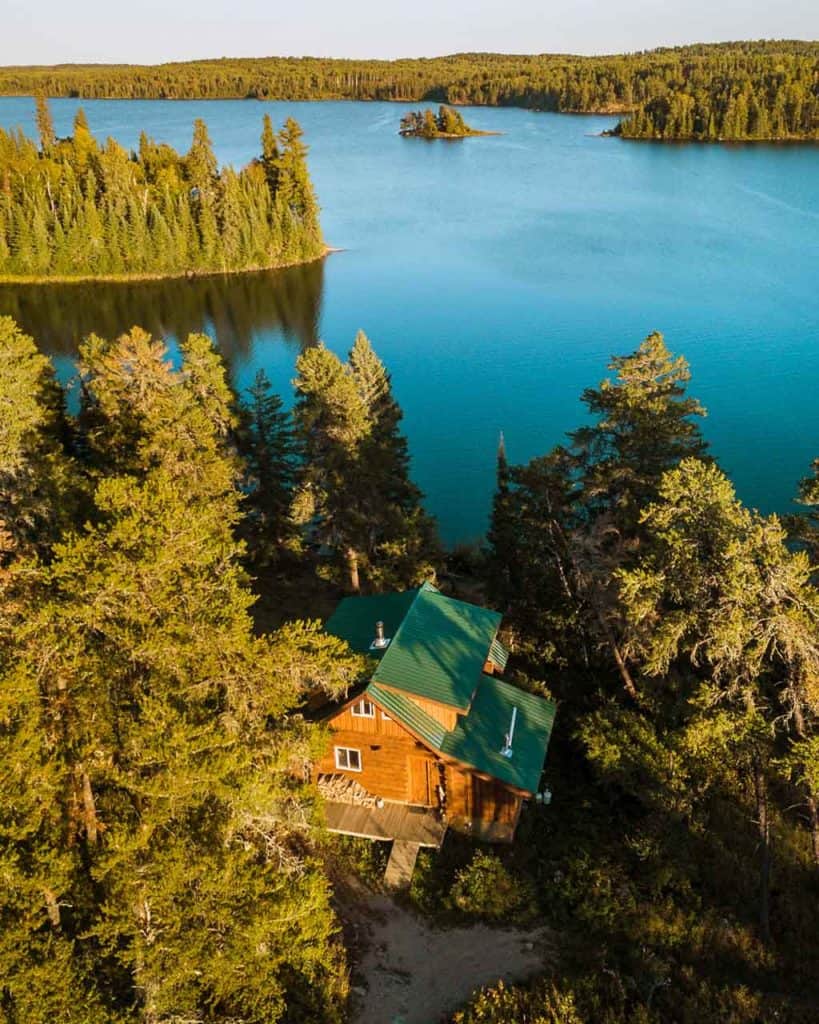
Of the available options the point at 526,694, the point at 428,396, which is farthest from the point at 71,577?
the point at 428,396

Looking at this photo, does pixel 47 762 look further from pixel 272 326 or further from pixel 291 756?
pixel 272 326

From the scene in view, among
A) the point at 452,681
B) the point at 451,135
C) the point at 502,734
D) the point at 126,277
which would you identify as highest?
the point at 451,135

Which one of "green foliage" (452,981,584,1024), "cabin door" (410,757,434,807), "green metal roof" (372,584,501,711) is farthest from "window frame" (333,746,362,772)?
"green foliage" (452,981,584,1024)

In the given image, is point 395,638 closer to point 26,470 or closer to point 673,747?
point 673,747

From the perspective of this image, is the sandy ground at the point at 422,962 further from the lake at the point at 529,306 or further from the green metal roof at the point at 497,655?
the lake at the point at 529,306

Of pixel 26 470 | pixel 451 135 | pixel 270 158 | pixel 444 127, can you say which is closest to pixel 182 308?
pixel 270 158

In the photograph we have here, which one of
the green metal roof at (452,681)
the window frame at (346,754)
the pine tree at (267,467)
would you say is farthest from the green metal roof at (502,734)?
the pine tree at (267,467)
